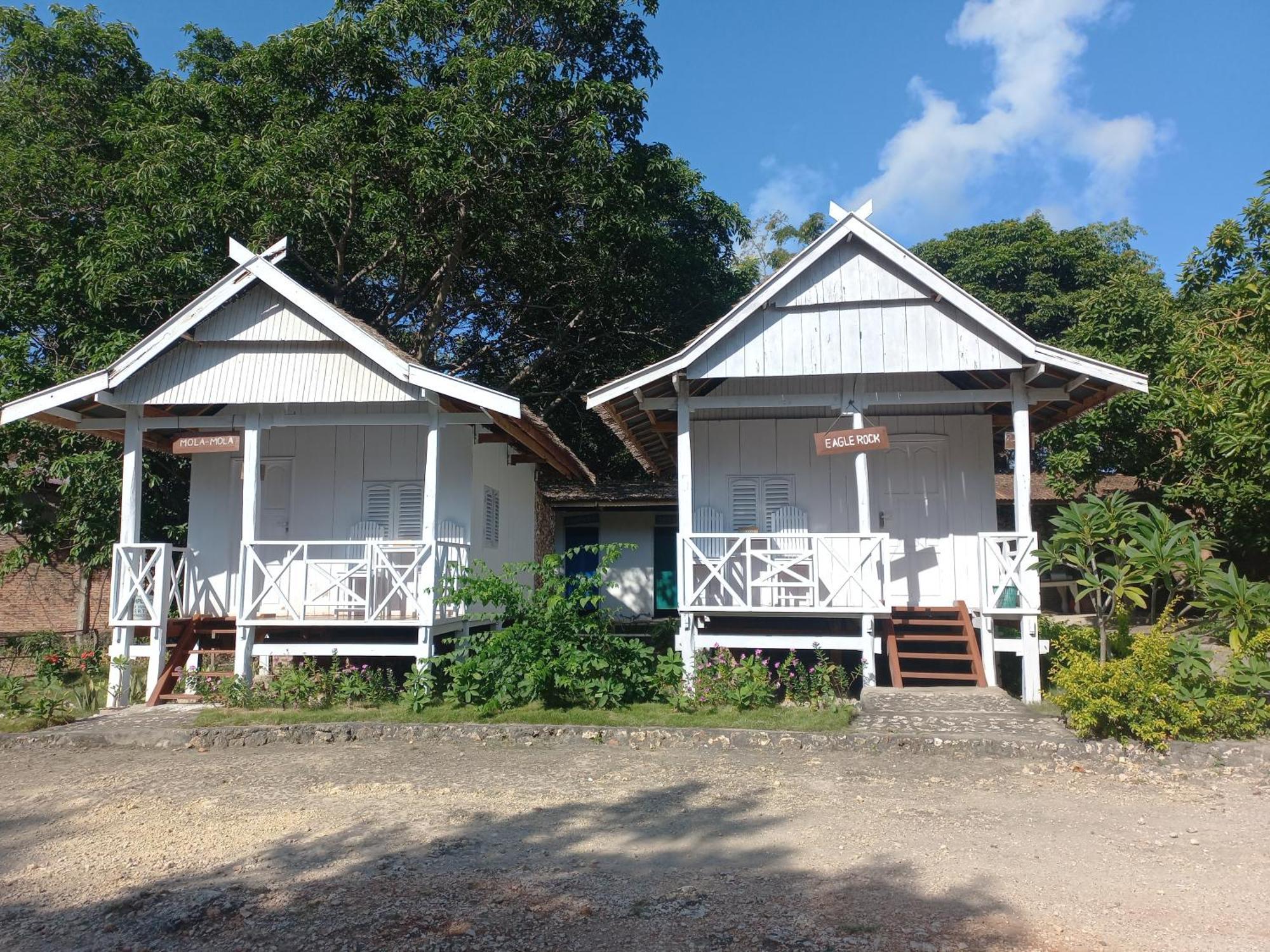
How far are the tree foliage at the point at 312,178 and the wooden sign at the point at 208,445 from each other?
169 inches

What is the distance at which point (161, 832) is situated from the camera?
23.6 feet

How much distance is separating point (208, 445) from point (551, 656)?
5.08 m

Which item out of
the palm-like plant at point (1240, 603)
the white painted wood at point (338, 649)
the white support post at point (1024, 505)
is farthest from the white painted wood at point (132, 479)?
the palm-like plant at point (1240, 603)

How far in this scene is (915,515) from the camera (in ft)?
45.3

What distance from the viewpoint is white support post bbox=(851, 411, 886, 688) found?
11695mm

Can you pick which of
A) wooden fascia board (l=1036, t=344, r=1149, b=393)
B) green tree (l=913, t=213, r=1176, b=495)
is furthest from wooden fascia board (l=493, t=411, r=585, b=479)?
green tree (l=913, t=213, r=1176, b=495)

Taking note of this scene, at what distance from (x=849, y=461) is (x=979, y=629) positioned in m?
2.95

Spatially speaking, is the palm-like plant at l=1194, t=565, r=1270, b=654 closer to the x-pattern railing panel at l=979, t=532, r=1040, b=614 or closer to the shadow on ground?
the x-pattern railing panel at l=979, t=532, r=1040, b=614

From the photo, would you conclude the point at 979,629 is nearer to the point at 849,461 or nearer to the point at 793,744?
the point at 849,461

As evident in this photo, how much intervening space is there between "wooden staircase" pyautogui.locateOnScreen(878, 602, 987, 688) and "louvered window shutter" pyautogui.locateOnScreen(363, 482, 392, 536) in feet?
23.2

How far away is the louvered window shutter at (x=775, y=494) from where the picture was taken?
551 inches

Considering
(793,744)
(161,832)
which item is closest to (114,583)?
(161,832)

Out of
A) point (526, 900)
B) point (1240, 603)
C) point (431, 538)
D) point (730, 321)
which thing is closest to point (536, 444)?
point (431, 538)

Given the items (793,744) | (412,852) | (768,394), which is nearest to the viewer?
(412,852)
